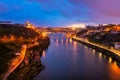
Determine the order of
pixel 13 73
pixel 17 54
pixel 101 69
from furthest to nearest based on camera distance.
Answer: pixel 101 69
pixel 17 54
pixel 13 73

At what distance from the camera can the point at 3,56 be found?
2045 cm

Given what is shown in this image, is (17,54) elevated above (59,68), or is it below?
above

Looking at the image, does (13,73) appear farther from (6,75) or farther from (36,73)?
(36,73)

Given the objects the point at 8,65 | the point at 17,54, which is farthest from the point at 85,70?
the point at 8,65

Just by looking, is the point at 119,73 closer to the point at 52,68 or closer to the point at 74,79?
the point at 74,79

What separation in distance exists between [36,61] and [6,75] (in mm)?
8847

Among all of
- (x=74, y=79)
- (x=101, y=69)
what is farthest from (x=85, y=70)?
(x=74, y=79)

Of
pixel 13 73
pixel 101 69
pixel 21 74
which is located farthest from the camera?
pixel 101 69

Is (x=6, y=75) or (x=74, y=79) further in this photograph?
(x=74, y=79)

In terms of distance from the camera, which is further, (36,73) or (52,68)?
(52,68)

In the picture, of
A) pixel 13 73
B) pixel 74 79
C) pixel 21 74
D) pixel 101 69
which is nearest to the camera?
pixel 13 73

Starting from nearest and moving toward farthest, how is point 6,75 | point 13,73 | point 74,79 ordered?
1. point 6,75
2. point 13,73
3. point 74,79

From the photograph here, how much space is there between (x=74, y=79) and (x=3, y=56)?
A: 603 centimetres

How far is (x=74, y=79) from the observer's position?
63.2 ft
